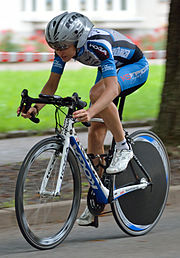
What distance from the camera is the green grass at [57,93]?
12.1 metres

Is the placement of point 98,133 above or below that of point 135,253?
above

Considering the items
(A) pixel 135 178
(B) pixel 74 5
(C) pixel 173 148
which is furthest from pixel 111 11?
(A) pixel 135 178

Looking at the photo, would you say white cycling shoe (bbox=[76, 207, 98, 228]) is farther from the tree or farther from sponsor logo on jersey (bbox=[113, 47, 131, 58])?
the tree

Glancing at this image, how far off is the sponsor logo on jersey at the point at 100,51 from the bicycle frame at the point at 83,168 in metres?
0.49

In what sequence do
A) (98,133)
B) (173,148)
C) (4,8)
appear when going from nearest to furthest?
(98,133), (173,148), (4,8)

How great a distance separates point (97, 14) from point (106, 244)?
2839cm

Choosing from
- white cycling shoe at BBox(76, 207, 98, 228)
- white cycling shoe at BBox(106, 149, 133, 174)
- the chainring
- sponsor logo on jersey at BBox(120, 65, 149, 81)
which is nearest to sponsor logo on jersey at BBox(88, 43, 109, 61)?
sponsor logo on jersey at BBox(120, 65, 149, 81)

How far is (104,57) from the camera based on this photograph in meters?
5.30

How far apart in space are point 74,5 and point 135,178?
28.0m

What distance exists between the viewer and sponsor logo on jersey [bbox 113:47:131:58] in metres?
5.62

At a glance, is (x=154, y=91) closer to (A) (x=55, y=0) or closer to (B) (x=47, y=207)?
(B) (x=47, y=207)

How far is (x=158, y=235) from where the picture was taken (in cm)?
586

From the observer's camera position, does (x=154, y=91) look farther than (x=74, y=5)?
No

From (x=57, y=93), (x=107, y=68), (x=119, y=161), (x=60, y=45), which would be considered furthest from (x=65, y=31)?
(x=57, y=93)
